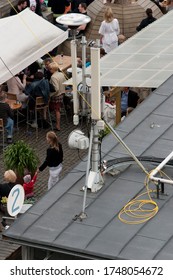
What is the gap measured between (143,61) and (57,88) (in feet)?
9.41

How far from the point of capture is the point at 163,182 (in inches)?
677

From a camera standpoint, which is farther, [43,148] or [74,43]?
[43,148]

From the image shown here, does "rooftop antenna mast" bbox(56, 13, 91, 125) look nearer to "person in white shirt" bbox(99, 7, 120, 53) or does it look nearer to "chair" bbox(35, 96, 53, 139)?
"chair" bbox(35, 96, 53, 139)

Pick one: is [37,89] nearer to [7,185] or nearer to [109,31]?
[109,31]

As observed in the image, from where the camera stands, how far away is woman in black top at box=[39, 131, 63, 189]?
78.5 feet

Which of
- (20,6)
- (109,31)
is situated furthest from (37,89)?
(20,6)

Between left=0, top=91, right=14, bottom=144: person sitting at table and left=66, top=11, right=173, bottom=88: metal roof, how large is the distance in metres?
1.70

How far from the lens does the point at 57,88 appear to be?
2853cm

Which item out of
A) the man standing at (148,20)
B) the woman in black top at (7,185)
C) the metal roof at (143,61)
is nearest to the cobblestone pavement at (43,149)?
the woman in black top at (7,185)

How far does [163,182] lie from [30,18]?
1364 centimetres

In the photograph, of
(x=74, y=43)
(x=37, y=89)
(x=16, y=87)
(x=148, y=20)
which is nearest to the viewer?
(x=74, y=43)

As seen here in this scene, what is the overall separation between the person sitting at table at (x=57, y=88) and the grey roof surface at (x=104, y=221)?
9.21 metres

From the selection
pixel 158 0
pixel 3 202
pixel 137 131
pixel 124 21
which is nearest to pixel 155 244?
pixel 137 131
